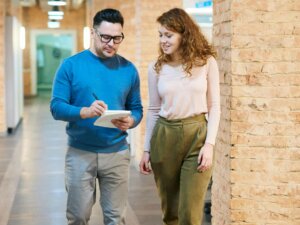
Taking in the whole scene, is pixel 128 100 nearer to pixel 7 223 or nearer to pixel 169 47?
pixel 169 47

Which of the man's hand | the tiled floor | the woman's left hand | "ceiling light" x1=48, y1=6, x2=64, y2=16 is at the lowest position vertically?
the tiled floor

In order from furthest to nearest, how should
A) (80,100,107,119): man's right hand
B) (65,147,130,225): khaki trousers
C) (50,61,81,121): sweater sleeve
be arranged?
(65,147,130,225): khaki trousers < (50,61,81,121): sweater sleeve < (80,100,107,119): man's right hand

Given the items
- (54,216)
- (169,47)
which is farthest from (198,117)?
(54,216)

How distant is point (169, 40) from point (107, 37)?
1.09ft

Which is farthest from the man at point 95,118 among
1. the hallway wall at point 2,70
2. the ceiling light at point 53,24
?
the ceiling light at point 53,24

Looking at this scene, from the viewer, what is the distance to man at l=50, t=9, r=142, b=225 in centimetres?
312

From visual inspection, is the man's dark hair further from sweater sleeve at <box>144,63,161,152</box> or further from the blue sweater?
sweater sleeve at <box>144,63,161,152</box>

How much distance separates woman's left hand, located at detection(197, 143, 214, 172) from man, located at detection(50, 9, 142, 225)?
16.7 inches

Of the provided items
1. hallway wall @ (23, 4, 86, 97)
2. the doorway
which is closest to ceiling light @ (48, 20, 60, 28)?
hallway wall @ (23, 4, 86, 97)

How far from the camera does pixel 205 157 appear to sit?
3068mm

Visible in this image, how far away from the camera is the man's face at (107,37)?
10.1 ft

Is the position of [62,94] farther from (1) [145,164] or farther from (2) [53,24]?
(2) [53,24]

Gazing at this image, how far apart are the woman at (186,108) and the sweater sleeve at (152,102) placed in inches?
0.5

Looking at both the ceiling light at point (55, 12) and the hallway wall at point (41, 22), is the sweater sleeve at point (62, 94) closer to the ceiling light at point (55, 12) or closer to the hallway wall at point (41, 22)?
the ceiling light at point (55, 12)
